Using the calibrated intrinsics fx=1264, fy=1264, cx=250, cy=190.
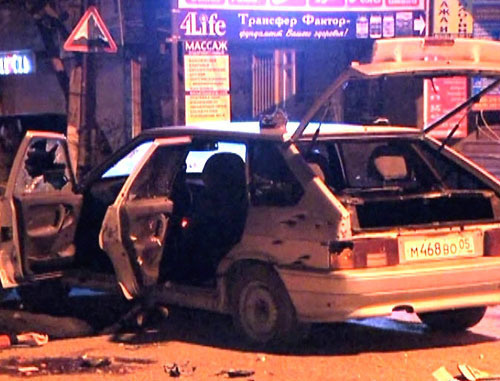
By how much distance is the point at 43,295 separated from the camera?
32.4ft

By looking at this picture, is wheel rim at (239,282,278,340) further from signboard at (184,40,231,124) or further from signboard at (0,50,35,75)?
signboard at (0,50,35,75)

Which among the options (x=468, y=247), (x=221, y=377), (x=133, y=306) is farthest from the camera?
(x=133, y=306)

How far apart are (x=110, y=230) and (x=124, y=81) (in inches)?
343

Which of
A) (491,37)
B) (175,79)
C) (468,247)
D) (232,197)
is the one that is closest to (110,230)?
(232,197)

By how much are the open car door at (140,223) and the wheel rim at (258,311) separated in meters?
0.75

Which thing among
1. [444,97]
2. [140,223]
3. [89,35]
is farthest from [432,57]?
[444,97]

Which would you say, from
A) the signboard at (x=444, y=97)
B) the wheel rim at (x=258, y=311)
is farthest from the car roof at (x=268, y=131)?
the signboard at (x=444, y=97)

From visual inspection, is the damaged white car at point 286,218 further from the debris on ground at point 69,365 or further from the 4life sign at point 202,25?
the 4life sign at point 202,25

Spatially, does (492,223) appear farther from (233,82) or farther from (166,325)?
(233,82)

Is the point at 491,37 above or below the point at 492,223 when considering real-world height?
above

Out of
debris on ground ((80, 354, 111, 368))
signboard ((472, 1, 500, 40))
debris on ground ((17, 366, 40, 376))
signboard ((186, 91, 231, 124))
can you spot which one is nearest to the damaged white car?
debris on ground ((80, 354, 111, 368))

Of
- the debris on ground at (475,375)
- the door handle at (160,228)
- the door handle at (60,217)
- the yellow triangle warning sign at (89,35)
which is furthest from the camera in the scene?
the yellow triangle warning sign at (89,35)

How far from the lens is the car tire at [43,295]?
9852mm

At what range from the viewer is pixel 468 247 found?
27.2 feet
